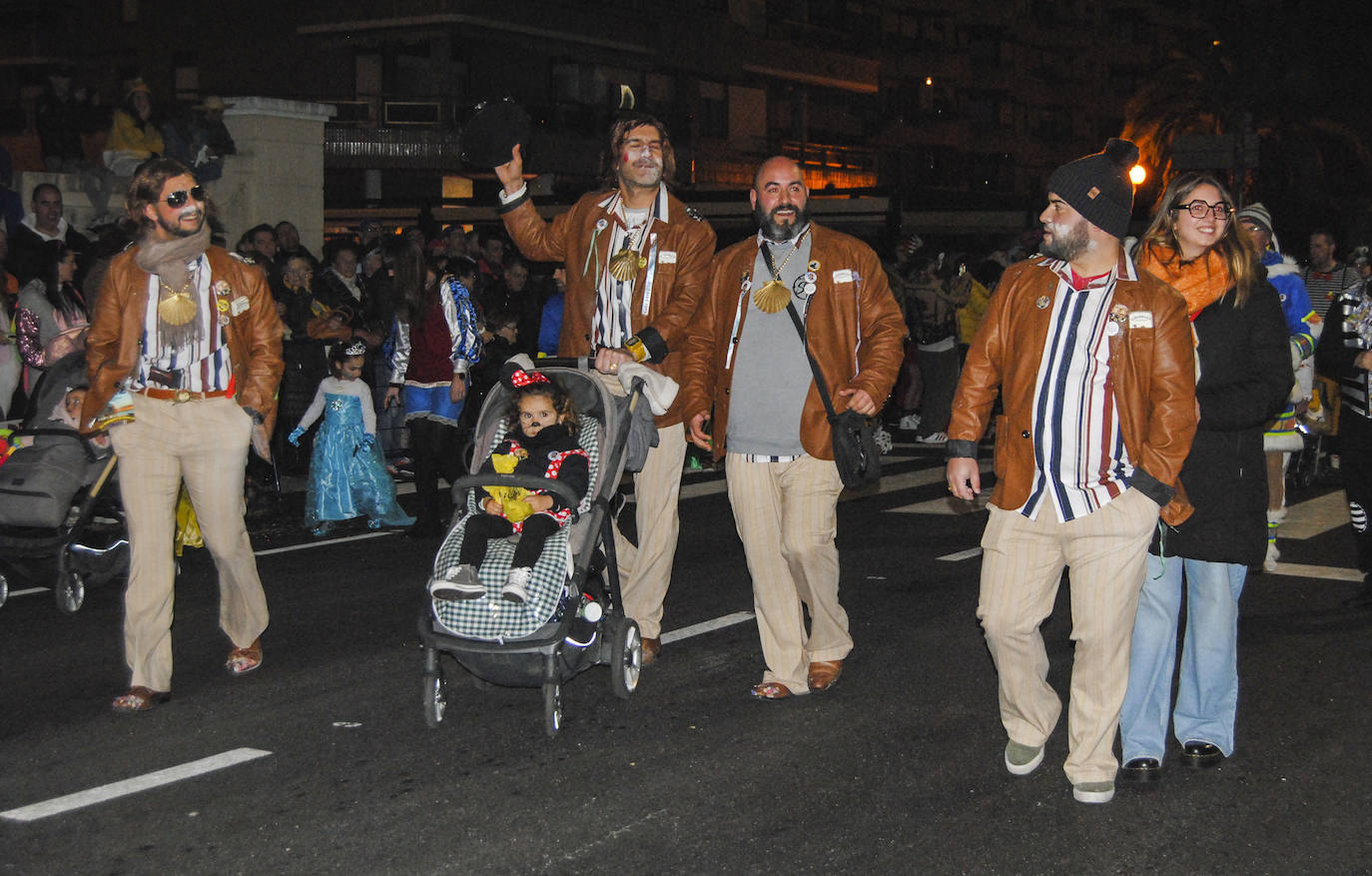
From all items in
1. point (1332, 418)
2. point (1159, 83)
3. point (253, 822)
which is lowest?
point (253, 822)

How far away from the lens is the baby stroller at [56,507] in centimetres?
830

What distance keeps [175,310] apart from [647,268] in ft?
6.75

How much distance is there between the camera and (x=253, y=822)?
502 cm

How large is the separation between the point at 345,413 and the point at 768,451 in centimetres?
568

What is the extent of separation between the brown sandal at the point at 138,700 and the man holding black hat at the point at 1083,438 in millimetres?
3487

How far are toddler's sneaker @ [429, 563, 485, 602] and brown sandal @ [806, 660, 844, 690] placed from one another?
1.64 m

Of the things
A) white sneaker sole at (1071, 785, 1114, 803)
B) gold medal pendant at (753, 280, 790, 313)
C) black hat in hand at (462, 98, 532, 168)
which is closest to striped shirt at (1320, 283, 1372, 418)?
gold medal pendant at (753, 280, 790, 313)

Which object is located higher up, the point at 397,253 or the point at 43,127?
the point at 43,127

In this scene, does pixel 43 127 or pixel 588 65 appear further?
pixel 588 65

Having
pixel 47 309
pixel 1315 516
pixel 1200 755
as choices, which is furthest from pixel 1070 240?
pixel 47 309

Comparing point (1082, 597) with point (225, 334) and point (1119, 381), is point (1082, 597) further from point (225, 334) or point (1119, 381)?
point (225, 334)

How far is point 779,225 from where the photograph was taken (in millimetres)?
6453

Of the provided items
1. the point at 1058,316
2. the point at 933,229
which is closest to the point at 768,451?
the point at 1058,316

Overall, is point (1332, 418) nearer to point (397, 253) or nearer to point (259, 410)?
point (397, 253)
